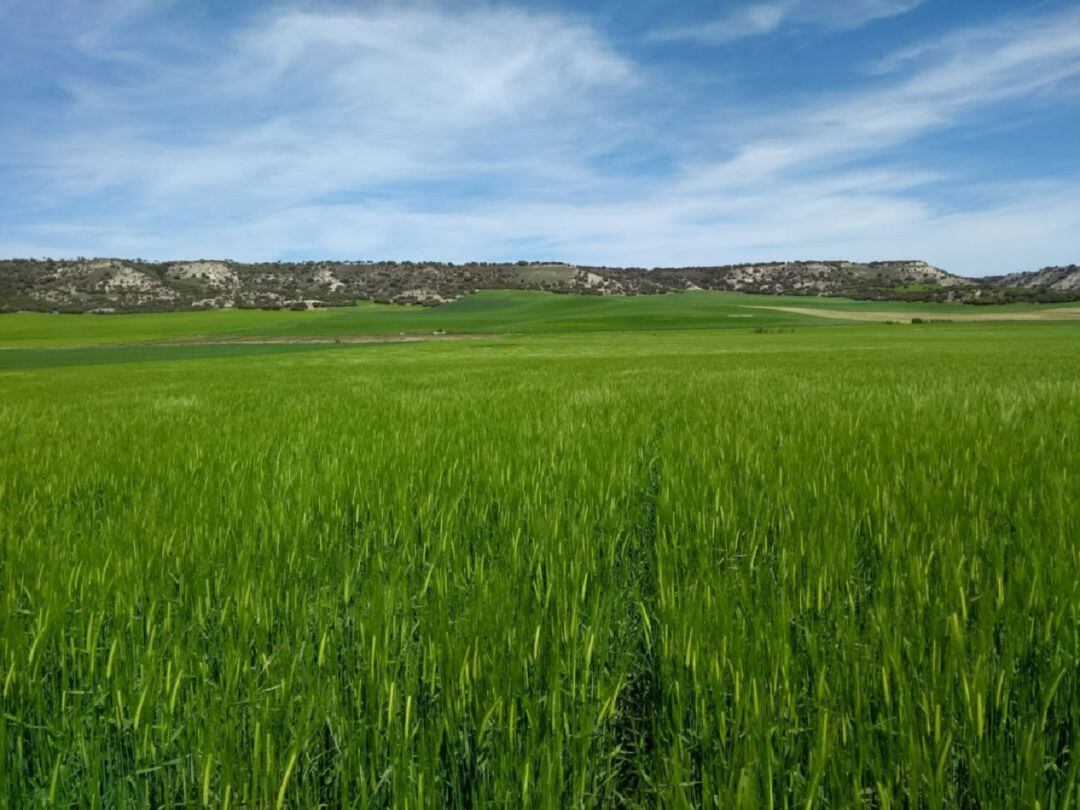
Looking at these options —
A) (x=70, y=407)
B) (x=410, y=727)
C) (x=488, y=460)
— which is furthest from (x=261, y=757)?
(x=70, y=407)

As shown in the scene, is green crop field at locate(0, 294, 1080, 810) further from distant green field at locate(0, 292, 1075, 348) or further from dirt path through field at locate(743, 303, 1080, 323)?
dirt path through field at locate(743, 303, 1080, 323)

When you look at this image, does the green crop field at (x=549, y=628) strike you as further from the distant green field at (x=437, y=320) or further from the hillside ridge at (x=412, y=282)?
the hillside ridge at (x=412, y=282)

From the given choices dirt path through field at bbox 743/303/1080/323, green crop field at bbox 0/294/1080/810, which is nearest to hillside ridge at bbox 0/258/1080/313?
dirt path through field at bbox 743/303/1080/323

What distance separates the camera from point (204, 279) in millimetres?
129500

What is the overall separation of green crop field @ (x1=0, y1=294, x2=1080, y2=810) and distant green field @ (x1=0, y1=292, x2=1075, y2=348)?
197ft

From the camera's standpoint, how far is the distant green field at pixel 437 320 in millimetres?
66038

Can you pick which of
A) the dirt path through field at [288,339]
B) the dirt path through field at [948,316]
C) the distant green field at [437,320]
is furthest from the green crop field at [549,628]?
the dirt path through field at [948,316]

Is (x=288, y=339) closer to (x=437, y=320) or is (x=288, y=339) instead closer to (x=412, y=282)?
(x=437, y=320)

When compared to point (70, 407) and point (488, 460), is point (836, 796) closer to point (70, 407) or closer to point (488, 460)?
point (488, 460)

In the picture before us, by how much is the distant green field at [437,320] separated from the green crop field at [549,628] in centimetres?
5993

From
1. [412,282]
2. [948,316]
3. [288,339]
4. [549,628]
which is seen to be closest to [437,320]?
[288,339]

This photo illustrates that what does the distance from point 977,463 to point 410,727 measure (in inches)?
164

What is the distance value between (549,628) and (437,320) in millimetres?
78364

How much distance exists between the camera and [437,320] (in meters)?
78.4
